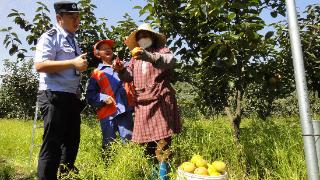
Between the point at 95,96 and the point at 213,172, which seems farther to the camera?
the point at 95,96

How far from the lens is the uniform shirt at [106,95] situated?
3414 millimetres

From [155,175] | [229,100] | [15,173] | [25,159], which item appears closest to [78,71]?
[155,175]

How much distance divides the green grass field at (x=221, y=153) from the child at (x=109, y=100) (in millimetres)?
211

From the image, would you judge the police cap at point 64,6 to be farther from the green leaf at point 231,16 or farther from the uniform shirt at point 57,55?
the green leaf at point 231,16

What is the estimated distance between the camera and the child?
134 inches

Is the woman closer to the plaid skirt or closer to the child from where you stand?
the plaid skirt

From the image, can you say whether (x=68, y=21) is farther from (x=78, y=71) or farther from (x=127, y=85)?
(x=127, y=85)

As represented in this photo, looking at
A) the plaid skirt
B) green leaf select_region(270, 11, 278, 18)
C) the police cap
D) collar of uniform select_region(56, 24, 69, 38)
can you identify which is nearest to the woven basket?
the plaid skirt

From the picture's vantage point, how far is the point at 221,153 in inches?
136

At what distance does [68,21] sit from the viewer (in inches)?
118

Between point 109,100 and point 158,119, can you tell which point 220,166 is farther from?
point 109,100

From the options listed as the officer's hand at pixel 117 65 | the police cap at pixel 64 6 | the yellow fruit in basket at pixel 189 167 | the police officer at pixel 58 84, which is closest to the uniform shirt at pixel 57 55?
the police officer at pixel 58 84

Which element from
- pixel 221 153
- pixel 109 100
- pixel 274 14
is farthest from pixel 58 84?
pixel 274 14

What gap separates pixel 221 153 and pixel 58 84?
1.57 m
